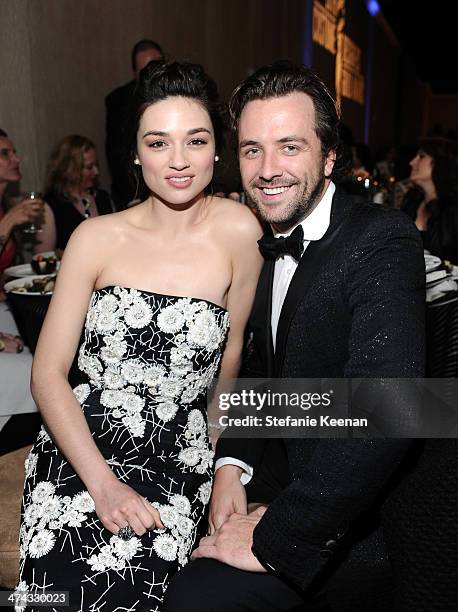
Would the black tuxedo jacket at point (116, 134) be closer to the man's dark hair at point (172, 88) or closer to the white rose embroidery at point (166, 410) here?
the man's dark hair at point (172, 88)

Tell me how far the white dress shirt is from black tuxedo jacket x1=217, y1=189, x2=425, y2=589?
3 centimetres

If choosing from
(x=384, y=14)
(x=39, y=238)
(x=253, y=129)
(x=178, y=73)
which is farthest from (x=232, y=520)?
(x=384, y=14)

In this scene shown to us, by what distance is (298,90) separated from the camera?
1.54 metres

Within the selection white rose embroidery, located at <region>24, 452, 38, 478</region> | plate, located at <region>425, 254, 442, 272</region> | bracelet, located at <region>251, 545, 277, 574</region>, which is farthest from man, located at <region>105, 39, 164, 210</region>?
bracelet, located at <region>251, 545, 277, 574</region>

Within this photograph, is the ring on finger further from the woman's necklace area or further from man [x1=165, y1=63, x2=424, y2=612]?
the woman's necklace area

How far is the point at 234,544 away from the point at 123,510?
271 mm

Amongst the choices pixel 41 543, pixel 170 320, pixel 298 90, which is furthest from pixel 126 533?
pixel 298 90

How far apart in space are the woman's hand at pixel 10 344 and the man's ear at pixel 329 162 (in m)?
1.24

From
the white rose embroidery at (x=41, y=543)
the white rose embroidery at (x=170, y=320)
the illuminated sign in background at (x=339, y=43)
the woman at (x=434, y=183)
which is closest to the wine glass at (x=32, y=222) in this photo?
the white rose embroidery at (x=170, y=320)

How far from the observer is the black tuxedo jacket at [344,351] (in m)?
1.23

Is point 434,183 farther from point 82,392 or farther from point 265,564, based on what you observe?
point 265,564

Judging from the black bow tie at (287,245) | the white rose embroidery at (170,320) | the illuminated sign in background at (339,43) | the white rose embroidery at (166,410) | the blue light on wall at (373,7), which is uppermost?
the blue light on wall at (373,7)

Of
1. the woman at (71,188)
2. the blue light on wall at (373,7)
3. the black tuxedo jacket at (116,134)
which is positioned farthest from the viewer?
the blue light on wall at (373,7)

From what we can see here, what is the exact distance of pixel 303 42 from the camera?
35.1 feet
